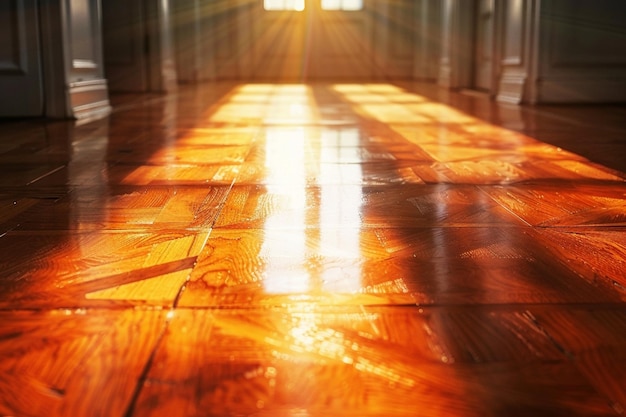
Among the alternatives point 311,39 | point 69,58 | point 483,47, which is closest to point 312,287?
point 69,58

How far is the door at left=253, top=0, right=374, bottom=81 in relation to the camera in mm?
5730

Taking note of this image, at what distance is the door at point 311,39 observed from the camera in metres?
5.73

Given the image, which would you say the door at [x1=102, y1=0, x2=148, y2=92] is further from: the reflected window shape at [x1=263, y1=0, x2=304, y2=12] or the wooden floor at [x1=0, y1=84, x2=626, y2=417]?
the wooden floor at [x1=0, y1=84, x2=626, y2=417]

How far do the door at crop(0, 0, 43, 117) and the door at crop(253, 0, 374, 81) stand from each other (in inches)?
142

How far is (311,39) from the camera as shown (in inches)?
228

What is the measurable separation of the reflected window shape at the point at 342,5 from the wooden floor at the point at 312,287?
471 cm

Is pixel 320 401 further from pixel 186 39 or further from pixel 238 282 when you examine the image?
pixel 186 39

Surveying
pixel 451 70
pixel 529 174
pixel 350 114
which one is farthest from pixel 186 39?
pixel 529 174

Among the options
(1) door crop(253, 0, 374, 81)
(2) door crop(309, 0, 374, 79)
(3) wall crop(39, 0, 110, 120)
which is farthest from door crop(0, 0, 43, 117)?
(2) door crop(309, 0, 374, 79)

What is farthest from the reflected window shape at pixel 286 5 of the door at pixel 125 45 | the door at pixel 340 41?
the door at pixel 125 45

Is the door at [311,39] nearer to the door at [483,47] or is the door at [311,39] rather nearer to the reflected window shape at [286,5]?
the reflected window shape at [286,5]

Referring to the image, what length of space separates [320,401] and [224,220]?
452 millimetres

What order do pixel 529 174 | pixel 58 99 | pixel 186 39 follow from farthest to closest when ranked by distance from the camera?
pixel 186 39 → pixel 58 99 → pixel 529 174

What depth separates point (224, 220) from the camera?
0.79m
